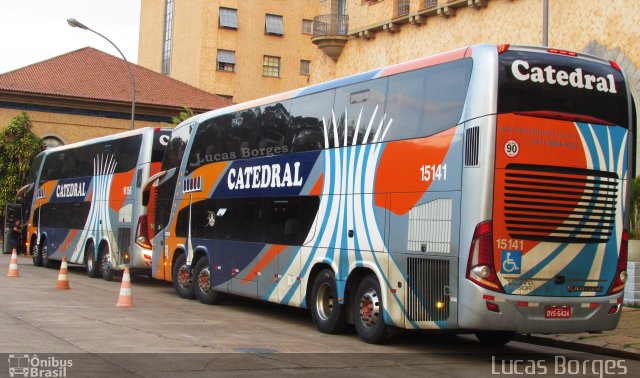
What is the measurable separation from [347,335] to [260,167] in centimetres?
384

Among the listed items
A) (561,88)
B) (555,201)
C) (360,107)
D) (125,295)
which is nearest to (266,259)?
(125,295)

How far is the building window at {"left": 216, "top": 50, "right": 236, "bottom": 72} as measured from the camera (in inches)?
2714

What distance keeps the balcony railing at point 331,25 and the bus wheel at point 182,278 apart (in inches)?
677

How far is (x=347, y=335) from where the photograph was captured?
14336 millimetres

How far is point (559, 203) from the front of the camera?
11.7 metres

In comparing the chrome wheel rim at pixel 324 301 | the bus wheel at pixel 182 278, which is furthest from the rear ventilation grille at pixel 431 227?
the bus wheel at pixel 182 278

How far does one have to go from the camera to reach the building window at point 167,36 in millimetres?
73188

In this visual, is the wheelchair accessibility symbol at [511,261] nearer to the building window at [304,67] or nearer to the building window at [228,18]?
the building window at [228,18]

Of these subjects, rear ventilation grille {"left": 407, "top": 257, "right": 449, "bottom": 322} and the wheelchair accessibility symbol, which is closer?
the wheelchair accessibility symbol

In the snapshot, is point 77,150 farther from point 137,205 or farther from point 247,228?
point 247,228

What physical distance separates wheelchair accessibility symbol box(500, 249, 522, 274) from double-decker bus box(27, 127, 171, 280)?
1348 cm

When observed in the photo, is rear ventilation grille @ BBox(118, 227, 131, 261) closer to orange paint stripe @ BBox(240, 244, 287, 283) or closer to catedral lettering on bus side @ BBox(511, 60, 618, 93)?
orange paint stripe @ BBox(240, 244, 287, 283)

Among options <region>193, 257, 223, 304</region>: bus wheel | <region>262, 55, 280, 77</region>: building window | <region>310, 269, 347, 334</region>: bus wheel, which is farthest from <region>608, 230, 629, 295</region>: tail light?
<region>262, 55, 280, 77</region>: building window

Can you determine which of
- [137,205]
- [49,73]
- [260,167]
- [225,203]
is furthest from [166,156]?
[49,73]
